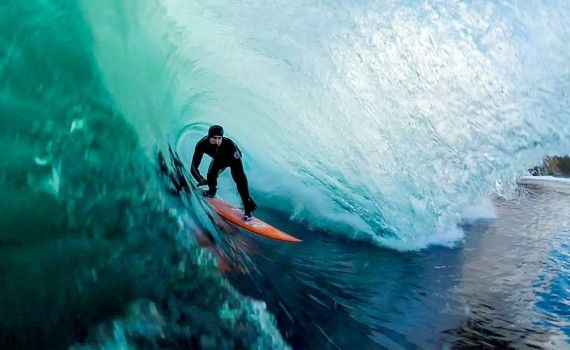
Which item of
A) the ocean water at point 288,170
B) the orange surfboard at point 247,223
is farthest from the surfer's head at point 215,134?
the orange surfboard at point 247,223

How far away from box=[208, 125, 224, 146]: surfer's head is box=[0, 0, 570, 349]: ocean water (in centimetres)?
44

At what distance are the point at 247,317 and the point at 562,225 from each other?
27.2 ft

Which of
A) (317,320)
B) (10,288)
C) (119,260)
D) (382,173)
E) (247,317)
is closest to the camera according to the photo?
(10,288)

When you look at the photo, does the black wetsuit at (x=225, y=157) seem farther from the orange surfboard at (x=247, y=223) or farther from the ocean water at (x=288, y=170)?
the ocean water at (x=288, y=170)

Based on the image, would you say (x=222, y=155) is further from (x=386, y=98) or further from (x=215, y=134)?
(x=386, y=98)

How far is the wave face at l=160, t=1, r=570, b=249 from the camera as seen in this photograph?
17.9 feet

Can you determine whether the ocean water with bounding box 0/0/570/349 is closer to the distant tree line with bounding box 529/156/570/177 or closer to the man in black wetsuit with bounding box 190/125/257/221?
the man in black wetsuit with bounding box 190/125/257/221

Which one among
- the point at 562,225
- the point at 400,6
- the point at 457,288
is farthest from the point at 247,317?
the point at 562,225

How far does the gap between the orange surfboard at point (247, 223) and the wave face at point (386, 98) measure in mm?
1153

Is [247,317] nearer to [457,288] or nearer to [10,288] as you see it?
[10,288]

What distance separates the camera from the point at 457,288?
182 inches

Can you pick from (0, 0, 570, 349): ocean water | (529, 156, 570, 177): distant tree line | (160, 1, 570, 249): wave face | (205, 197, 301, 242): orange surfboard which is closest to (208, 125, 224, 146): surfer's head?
(0, 0, 570, 349): ocean water

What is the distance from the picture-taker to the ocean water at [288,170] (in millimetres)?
2342

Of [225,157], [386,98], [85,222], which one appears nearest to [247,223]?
[225,157]
